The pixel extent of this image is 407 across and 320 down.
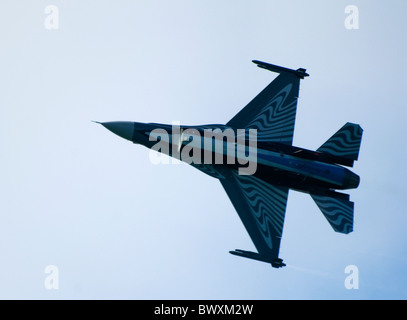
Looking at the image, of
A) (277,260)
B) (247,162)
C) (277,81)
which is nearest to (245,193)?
(247,162)

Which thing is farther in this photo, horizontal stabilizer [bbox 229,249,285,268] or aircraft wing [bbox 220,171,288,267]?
aircraft wing [bbox 220,171,288,267]

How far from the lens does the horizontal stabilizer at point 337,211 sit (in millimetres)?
31875

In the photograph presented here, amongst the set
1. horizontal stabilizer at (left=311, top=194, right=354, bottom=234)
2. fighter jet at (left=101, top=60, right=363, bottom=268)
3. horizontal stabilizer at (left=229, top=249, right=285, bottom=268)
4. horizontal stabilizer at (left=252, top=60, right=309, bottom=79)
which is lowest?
horizontal stabilizer at (left=229, top=249, right=285, bottom=268)

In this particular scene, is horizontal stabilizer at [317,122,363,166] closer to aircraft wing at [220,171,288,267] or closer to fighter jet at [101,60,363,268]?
fighter jet at [101,60,363,268]

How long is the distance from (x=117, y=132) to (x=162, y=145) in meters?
2.40

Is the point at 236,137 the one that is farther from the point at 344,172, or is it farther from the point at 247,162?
the point at 344,172

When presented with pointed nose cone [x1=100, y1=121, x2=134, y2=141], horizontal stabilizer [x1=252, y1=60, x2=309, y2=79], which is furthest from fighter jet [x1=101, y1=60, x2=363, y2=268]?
horizontal stabilizer [x1=252, y1=60, x2=309, y2=79]

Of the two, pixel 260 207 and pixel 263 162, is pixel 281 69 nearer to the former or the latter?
pixel 263 162

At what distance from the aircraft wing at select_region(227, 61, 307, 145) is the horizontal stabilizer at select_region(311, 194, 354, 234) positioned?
3589mm

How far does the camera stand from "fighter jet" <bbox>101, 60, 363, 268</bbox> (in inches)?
1246

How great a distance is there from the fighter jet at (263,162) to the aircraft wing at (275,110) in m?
0.05

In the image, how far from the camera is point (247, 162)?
31.8 meters

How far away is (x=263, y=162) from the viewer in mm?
31766

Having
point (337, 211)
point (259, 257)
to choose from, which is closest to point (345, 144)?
point (337, 211)
